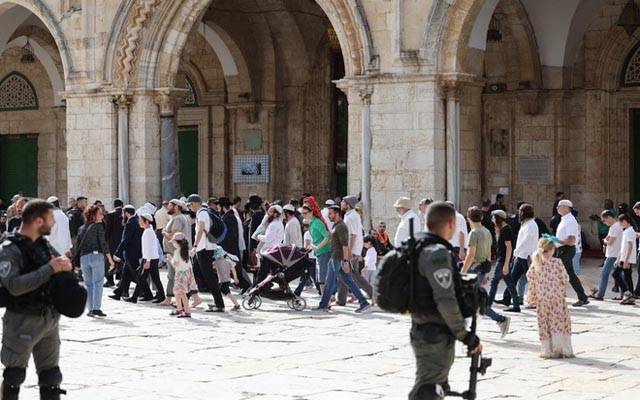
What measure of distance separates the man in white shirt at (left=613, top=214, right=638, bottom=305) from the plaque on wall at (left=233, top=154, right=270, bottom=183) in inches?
462

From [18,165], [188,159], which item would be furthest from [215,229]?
[18,165]

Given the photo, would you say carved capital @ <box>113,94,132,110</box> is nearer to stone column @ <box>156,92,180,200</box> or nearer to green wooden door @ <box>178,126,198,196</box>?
stone column @ <box>156,92,180,200</box>

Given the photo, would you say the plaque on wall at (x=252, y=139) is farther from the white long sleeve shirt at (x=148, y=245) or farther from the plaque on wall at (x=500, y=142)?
the white long sleeve shirt at (x=148, y=245)

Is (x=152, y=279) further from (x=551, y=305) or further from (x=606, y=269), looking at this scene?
(x=551, y=305)

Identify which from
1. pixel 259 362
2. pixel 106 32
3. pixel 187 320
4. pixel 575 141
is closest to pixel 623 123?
pixel 575 141

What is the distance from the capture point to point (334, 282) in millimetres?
16016

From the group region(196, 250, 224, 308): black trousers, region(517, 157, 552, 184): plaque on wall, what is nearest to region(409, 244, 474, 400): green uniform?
region(196, 250, 224, 308): black trousers

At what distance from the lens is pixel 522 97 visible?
24125mm

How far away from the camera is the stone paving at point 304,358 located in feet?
33.1

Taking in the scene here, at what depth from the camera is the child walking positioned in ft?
50.3

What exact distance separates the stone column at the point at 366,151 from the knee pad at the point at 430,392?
12.4 m

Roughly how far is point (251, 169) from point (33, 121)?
697cm

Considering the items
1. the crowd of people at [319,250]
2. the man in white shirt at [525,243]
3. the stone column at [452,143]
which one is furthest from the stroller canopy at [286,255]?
the stone column at [452,143]

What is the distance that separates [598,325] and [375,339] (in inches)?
106
